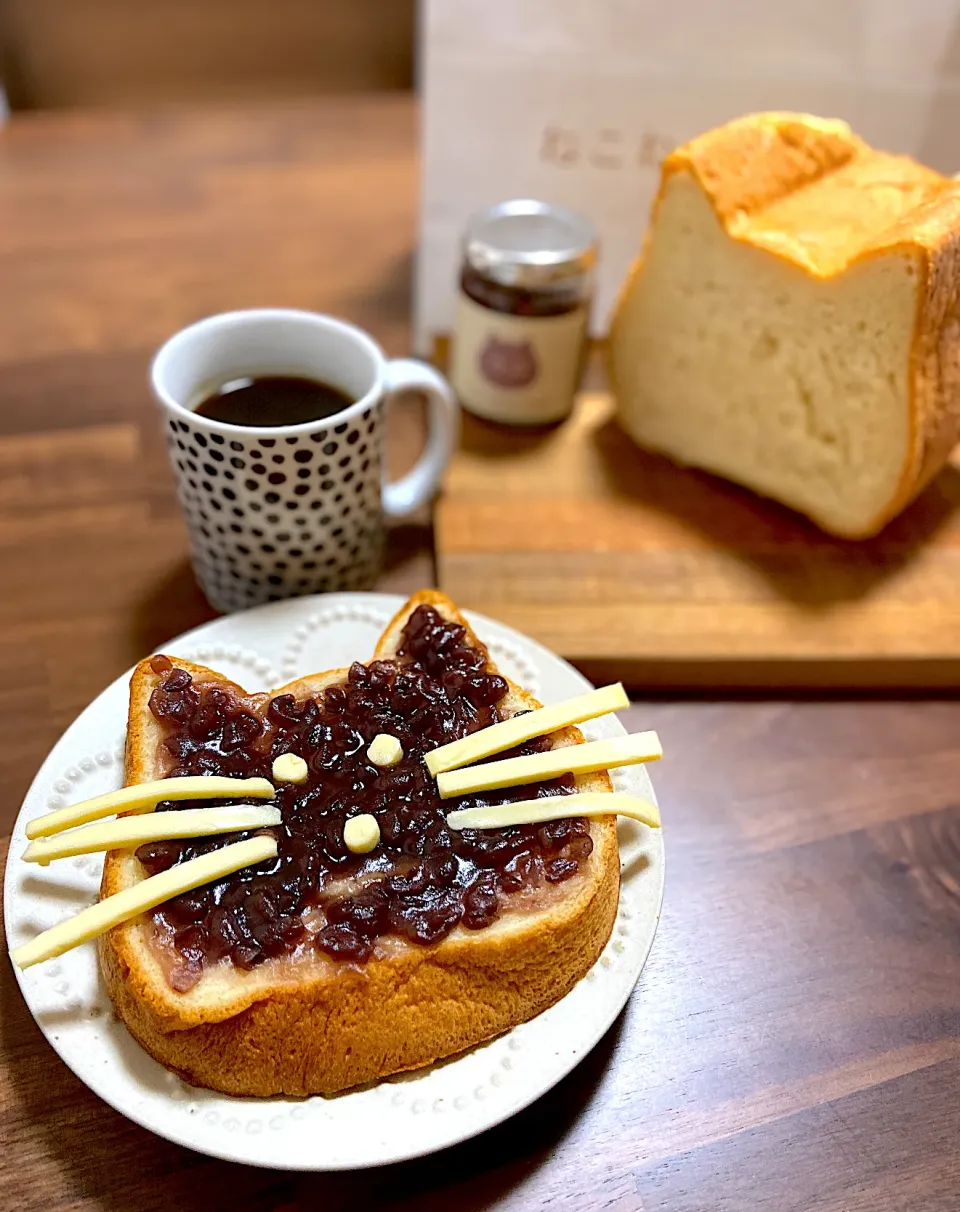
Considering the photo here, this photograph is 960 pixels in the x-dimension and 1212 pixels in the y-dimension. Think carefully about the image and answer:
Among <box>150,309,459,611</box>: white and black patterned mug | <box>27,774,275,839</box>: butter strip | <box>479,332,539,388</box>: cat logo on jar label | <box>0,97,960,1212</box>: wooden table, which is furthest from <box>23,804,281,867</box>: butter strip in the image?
<box>479,332,539,388</box>: cat logo on jar label

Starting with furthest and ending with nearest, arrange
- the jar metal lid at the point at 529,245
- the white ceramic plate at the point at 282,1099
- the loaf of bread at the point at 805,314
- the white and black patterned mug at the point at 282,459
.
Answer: the jar metal lid at the point at 529,245 < the loaf of bread at the point at 805,314 < the white and black patterned mug at the point at 282,459 < the white ceramic plate at the point at 282,1099

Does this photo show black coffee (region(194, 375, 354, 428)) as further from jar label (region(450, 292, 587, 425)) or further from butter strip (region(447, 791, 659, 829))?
butter strip (region(447, 791, 659, 829))

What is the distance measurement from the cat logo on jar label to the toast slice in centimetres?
74

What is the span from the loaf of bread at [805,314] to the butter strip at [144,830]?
838 mm

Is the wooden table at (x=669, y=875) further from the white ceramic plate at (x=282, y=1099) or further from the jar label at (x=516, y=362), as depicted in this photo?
the jar label at (x=516, y=362)

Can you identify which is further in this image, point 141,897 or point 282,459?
point 282,459

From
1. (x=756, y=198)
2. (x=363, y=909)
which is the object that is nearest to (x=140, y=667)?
(x=363, y=909)

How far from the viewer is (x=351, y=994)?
75 centimetres

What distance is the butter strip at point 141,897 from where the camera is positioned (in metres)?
0.73

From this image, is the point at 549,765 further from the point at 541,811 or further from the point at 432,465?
the point at 432,465

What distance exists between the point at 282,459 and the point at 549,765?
0.41 m

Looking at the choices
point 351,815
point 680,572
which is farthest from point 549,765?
point 680,572

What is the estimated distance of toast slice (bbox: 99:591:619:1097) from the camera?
0.73 meters

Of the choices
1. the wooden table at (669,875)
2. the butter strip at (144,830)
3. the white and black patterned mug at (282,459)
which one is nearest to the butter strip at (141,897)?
the butter strip at (144,830)
